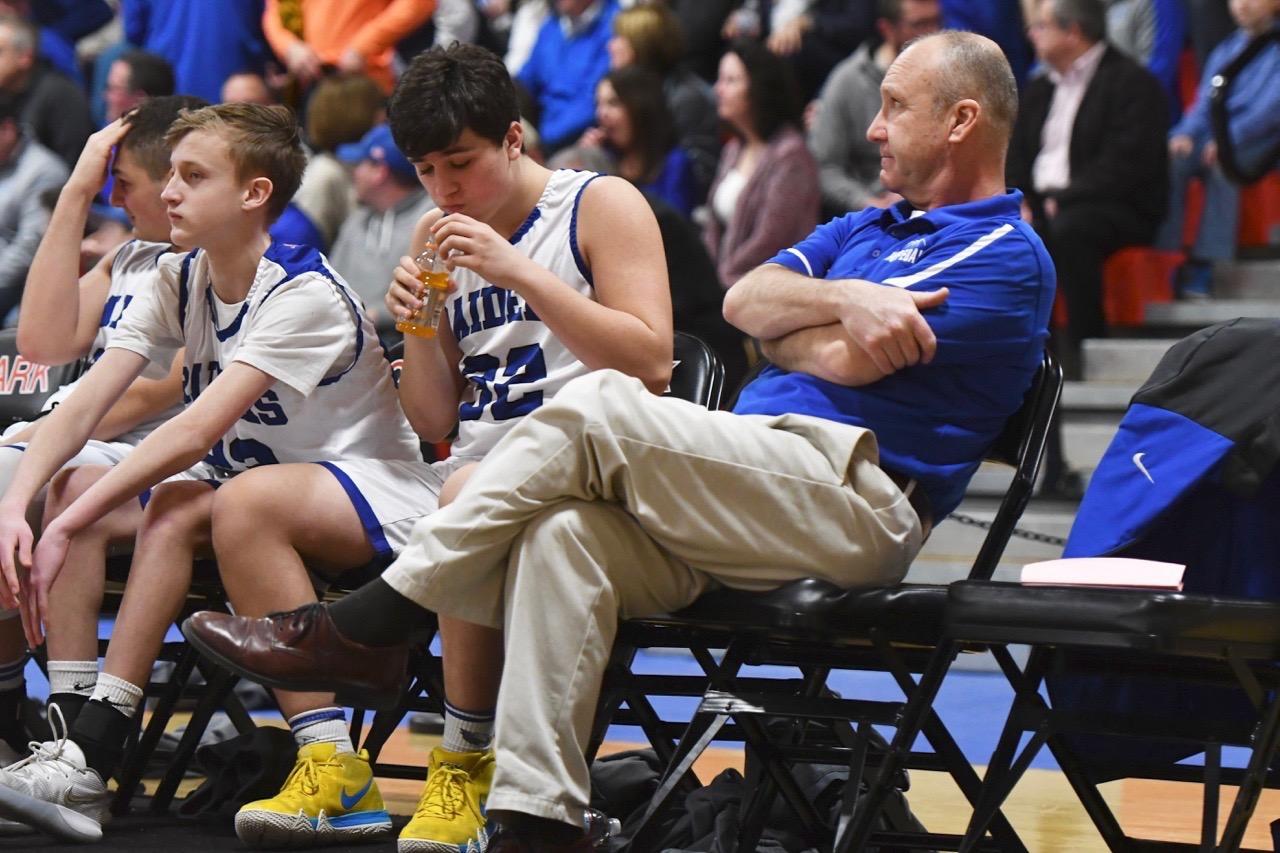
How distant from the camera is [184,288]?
120 inches

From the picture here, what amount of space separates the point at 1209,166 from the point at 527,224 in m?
4.00

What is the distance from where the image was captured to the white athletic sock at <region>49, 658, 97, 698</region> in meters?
2.83

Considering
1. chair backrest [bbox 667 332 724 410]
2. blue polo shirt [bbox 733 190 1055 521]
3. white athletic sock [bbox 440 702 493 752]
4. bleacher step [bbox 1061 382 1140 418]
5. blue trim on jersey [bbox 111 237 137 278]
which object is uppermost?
blue polo shirt [bbox 733 190 1055 521]

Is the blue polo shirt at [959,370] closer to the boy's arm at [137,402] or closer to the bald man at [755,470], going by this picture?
the bald man at [755,470]

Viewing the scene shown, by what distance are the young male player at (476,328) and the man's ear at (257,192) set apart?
1.10 feet

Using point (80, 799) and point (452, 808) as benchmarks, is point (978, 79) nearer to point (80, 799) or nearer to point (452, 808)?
point (452, 808)

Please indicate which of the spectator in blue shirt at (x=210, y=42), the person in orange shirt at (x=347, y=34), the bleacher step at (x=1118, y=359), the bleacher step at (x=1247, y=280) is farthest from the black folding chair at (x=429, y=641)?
the spectator in blue shirt at (x=210, y=42)

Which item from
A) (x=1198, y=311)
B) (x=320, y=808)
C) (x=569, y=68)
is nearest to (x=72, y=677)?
(x=320, y=808)

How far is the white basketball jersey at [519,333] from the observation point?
2744 mm

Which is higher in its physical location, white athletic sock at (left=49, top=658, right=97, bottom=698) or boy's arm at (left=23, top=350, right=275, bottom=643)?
boy's arm at (left=23, top=350, right=275, bottom=643)

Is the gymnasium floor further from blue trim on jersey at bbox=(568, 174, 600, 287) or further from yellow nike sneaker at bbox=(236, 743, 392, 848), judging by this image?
blue trim on jersey at bbox=(568, 174, 600, 287)

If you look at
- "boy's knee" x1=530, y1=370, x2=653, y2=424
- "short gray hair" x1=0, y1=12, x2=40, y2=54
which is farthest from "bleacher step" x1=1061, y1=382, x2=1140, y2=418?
"short gray hair" x1=0, y1=12, x2=40, y2=54

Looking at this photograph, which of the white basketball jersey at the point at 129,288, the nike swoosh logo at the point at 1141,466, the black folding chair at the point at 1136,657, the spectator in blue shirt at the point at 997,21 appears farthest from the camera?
the spectator in blue shirt at the point at 997,21

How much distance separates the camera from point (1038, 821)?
3152mm
